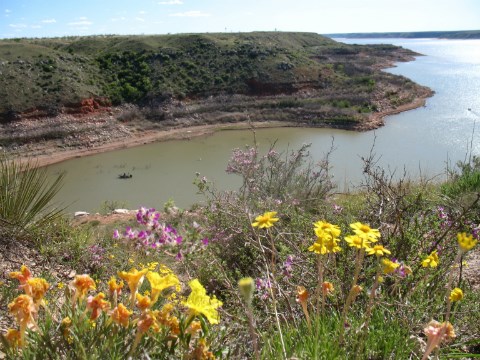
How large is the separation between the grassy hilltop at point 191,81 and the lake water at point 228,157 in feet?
10.9

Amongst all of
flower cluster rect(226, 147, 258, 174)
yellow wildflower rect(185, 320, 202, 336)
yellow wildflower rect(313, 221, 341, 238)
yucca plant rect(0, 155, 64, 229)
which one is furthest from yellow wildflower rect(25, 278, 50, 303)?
flower cluster rect(226, 147, 258, 174)

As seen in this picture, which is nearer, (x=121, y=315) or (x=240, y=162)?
(x=121, y=315)

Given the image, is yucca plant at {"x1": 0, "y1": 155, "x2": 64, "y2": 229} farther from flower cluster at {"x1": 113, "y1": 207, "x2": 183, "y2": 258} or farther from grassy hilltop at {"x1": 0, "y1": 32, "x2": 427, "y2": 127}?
grassy hilltop at {"x1": 0, "y1": 32, "x2": 427, "y2": 127}

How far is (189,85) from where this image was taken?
106 ft

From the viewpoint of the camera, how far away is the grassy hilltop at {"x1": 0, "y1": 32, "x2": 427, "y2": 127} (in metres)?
Result: 27.4

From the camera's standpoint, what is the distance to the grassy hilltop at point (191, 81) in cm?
2736

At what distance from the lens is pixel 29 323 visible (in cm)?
151

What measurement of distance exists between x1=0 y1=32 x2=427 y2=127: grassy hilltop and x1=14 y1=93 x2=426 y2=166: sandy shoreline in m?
0.90

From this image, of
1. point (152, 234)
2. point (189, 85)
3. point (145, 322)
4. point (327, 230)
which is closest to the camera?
point (145, 322)

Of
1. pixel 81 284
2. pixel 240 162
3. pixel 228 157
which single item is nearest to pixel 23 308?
pixel 81 284

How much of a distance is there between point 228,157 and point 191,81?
13.9 meters

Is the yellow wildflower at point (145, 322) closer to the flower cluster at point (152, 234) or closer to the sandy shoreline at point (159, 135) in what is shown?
the flower cluster at point (152, 234)

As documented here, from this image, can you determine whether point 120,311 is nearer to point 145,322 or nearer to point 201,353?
point 145,322

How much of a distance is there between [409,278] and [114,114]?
27.4 m
